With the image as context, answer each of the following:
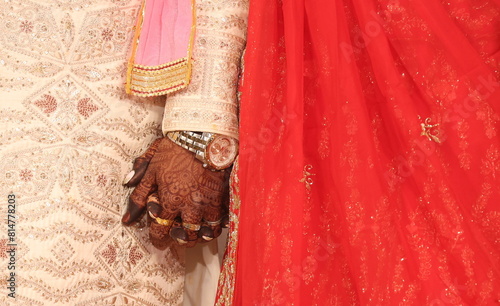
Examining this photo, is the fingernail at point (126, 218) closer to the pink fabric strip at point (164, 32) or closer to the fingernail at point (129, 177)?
the fingernail at point (129, 177)

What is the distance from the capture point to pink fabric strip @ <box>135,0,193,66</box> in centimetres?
90

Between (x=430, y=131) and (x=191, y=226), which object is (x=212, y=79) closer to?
(x=191, y=226)

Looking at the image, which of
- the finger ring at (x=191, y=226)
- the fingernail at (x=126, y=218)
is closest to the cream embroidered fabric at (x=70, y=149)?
the fingernail at (x=126, y=218)

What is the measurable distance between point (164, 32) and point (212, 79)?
0.35 ft

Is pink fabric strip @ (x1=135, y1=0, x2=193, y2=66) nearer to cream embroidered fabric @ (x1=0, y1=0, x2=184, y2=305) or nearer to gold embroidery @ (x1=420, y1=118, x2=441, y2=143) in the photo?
cream embroidered fabric @ (x1=0, y1=0, x2=184, y2=305)

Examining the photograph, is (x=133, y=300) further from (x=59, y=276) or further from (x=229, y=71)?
(x=229, y=71)

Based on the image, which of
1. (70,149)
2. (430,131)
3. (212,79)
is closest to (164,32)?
(212,79)

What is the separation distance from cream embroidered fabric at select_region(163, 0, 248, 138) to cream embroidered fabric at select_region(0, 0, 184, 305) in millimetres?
104

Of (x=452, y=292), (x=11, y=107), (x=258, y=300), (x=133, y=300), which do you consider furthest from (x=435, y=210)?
(x=11, y=107)

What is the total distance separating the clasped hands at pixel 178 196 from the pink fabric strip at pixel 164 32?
0.13m

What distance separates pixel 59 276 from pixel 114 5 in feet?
1.40

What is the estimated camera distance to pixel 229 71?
909mm

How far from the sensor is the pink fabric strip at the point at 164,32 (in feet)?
2.94

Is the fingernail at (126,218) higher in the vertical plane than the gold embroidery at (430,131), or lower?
lower
